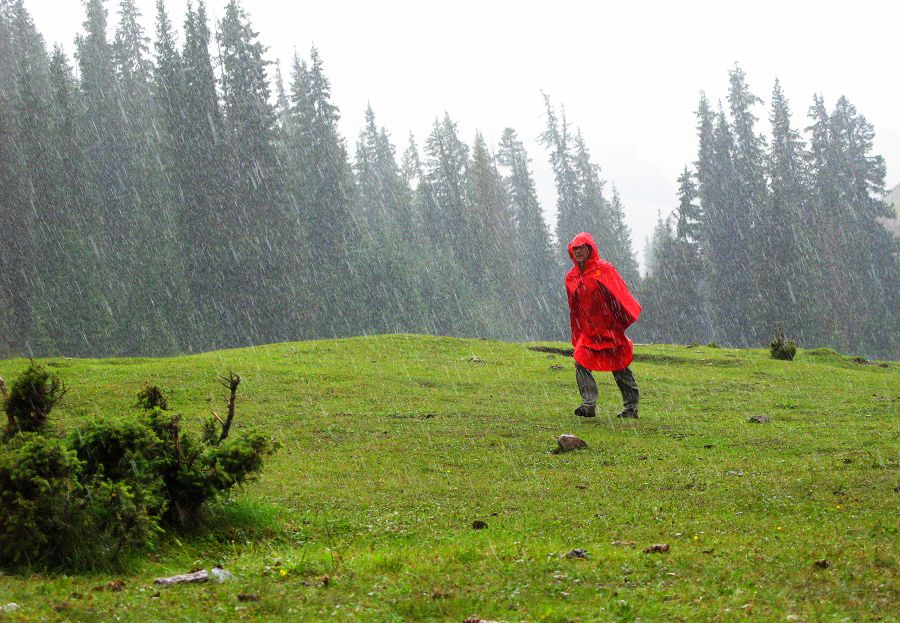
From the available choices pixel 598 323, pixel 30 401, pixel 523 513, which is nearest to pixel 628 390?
pixel 598 323

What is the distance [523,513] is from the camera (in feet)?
28.3

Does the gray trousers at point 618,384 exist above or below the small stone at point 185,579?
above

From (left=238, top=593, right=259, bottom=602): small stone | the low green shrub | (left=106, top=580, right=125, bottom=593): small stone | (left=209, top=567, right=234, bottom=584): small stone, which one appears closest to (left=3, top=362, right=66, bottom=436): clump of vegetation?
the low green shrub

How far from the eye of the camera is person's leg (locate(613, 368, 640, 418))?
1567 cm

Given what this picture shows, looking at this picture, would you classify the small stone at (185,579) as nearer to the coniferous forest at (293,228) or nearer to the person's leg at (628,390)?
the person's leg at (628,390)

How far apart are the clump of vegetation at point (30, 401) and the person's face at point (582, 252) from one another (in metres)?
10.1

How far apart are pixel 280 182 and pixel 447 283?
916 inches

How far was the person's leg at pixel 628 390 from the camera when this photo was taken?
51.4 feet

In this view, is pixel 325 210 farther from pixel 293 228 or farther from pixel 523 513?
pixel 523 513

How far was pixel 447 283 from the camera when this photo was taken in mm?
77375

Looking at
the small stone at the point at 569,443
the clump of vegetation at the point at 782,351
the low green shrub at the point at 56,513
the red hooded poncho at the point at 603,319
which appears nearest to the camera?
the low green shrub at the point at 56,513

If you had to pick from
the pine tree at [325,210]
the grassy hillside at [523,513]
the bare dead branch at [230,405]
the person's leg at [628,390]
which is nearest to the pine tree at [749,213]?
the pine tree at [325,210]

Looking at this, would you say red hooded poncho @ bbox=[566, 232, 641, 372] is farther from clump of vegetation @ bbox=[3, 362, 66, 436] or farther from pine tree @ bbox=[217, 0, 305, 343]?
pine tree @ bbox=[217, 0, 305, 343]

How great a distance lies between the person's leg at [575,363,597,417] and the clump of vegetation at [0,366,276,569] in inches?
353
